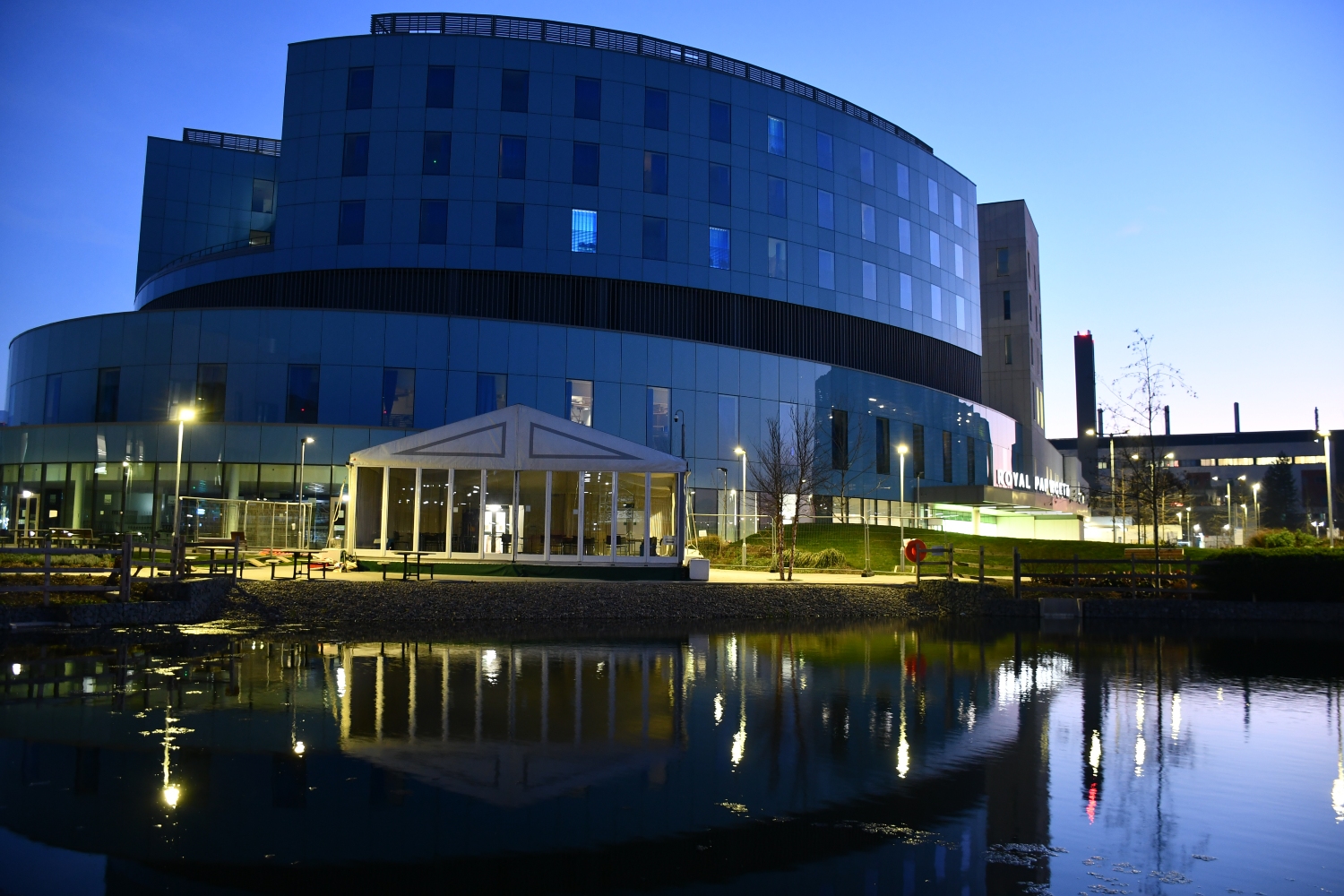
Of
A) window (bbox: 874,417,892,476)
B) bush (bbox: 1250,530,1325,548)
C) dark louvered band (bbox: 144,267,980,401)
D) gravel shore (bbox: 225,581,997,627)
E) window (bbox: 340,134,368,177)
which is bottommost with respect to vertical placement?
gravel shore (bbox: 225,581,997,627)

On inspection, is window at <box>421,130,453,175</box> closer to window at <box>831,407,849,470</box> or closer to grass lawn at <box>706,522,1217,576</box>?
grass lawn at <box>706,522,1217,576</box>

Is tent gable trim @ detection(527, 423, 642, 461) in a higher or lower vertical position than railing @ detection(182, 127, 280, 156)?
lower

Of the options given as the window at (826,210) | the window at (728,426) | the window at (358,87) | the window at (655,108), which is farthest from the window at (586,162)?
the window at (826,210)

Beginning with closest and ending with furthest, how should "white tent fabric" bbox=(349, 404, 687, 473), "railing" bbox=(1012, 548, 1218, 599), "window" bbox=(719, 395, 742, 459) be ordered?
"railing" bbox=(1012, 548, 1218, 599), "white tent fabric" bbox=(349, 404, 687, 473), "window" bbox=(719, 395, 742, 459)

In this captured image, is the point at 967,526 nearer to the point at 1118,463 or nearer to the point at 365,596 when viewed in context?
the point at 1118,463

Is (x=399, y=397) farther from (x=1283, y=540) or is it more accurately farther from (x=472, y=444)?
(x=1283, y=540)

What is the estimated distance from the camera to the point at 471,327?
52406 millimetres

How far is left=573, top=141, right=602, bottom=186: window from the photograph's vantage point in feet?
195

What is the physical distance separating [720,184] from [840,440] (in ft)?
58.0

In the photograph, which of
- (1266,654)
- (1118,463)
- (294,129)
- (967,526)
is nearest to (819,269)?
(967,526)

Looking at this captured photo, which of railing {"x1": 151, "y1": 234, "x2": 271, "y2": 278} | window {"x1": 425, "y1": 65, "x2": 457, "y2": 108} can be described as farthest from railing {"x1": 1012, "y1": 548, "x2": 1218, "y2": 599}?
railing {"x1": 151, "y1": 234, "x2": 271, "y2": 278}

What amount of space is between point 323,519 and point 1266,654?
39.5 metres

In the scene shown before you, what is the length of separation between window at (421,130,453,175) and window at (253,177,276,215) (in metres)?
17.8

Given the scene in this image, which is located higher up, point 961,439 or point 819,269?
point 819,269
